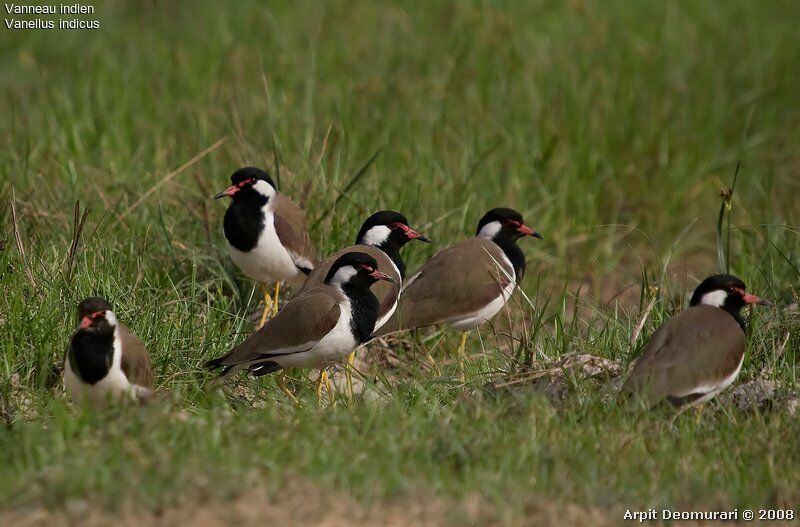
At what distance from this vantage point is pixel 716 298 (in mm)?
5512

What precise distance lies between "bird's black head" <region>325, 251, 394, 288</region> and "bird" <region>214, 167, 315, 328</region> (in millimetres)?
943

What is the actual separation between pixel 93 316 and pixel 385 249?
2006 mm

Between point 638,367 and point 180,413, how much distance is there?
184 cm

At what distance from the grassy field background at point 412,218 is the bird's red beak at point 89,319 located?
1.13 feet

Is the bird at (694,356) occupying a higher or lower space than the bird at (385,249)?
lower

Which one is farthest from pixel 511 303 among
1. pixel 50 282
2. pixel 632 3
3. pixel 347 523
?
pixel 632 3

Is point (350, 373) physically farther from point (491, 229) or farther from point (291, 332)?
point (491, 229)

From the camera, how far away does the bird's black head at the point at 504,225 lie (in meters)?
6.96

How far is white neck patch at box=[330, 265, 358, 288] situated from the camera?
583cm

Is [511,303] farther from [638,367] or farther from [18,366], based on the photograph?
[18,366]

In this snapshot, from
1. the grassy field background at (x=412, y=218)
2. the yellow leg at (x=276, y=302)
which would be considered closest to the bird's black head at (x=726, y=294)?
the grassy field background at (x=412, y=218)

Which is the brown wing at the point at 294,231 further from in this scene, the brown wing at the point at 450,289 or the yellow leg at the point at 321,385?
the yellow leg at the point at 321,385

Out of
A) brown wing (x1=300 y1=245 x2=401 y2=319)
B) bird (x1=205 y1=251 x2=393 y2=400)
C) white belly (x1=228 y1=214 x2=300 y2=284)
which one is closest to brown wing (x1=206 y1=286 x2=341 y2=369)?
bird (x1=205 y1=251 x2=393 y2=400)

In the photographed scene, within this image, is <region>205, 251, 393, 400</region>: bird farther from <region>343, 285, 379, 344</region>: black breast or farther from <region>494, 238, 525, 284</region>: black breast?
<region>494, 238, 525, 284</region>: black breast
